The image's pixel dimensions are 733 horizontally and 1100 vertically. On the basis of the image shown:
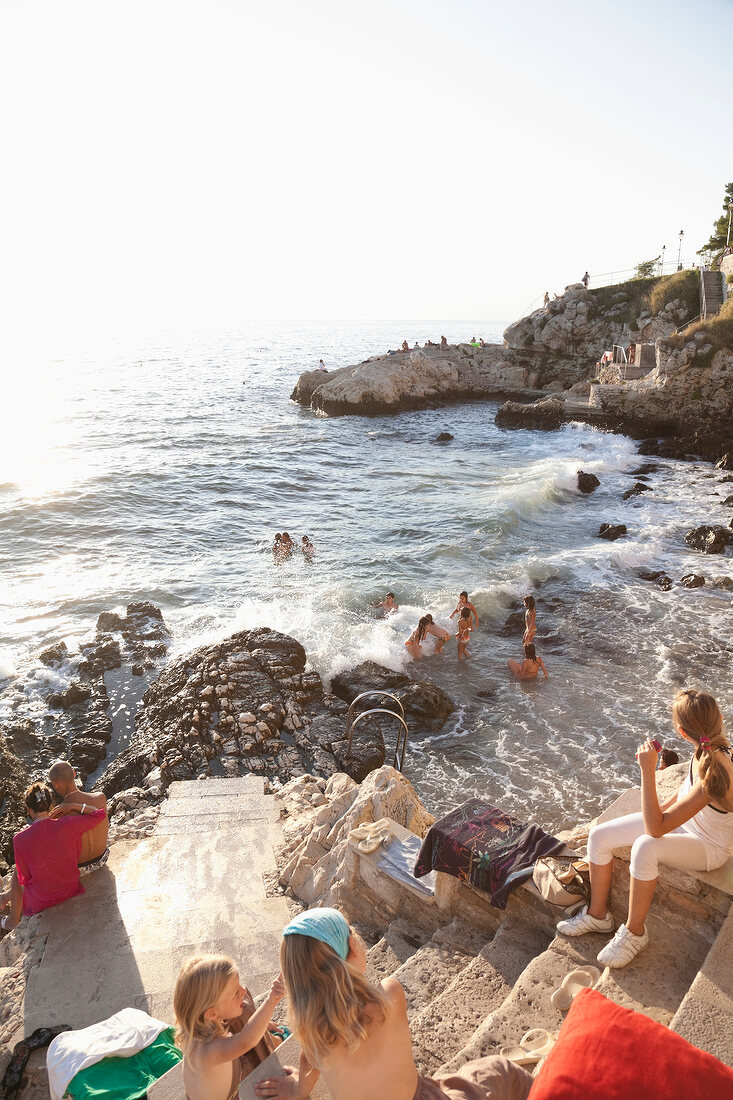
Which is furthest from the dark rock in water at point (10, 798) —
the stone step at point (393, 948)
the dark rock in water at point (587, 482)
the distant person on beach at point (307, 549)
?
the dark rock in water at point (587, 482)

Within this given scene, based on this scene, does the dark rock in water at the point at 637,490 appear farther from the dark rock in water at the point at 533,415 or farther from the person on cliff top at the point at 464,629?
the person on cliff top at the point at 464,629

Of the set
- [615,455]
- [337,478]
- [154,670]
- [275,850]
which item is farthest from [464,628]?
[615,455]

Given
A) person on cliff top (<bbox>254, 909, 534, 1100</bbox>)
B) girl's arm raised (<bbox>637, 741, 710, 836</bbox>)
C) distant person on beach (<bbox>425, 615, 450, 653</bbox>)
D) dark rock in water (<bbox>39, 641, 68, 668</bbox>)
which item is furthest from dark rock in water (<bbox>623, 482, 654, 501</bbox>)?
person on cliff top (<bbox>254, 909, 534, 1100</bbox>)

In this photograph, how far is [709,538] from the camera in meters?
18.1

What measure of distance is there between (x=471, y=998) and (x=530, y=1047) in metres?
0.71

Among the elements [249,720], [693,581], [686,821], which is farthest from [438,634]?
[686,821]

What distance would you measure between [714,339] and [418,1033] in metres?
32.7

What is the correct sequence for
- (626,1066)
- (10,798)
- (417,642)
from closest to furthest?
1. (626,1066)
2. (10,798)
3. (417,642)

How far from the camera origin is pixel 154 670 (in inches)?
508

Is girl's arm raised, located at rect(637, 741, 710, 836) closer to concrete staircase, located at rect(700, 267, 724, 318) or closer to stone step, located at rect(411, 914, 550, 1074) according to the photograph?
stone step, located at rect(411, 914, 550, 1074)

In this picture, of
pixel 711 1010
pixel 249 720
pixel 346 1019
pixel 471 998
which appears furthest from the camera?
pixel 249 720

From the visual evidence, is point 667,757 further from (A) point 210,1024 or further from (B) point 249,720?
(B) point 249,720

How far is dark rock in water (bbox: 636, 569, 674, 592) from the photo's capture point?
51.9 ft

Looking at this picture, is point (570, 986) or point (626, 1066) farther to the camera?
point (570, 986)
